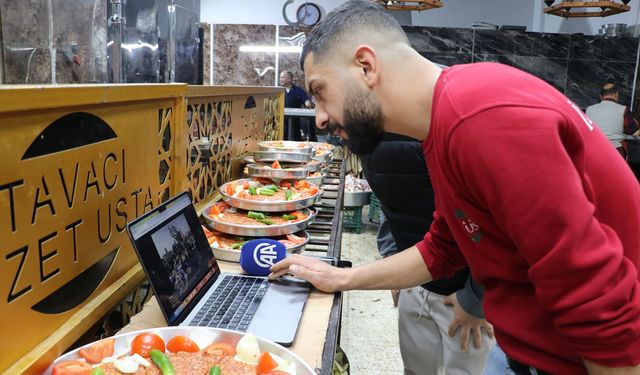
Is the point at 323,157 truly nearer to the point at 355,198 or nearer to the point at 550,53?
the point at 355,198

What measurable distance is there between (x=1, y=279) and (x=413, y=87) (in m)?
0.83

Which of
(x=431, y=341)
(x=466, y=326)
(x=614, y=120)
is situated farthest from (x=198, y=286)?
(x=614, y=120)

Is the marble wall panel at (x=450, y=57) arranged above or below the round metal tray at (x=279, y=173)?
above

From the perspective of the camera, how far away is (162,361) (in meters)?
0.98

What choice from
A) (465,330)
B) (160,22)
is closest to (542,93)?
(465,330)

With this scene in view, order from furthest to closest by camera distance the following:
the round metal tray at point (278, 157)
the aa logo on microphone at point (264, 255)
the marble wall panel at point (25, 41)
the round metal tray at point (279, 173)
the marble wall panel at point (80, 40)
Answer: the marble wall panel at point (80, 40), the marble wall panel at point (25, 41), the round metal tray at point (278, 157), the round metal tray at point (279, 173), the aa logo on microphone at point (264, 255)

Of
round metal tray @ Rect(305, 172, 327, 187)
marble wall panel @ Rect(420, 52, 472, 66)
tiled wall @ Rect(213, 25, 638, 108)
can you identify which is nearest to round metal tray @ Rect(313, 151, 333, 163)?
round metal tray @ Rect(305, 172, 327, 187)

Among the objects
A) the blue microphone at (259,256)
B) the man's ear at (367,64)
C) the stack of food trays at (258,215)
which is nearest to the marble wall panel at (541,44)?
the stack of food trays at (258,215)

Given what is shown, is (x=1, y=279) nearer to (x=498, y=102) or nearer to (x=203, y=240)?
(x=203, y=240)

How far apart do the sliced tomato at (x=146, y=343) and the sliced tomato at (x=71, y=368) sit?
0.29 feet

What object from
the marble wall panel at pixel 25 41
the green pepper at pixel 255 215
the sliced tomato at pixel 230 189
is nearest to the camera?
the green pepper at pixel 255 215

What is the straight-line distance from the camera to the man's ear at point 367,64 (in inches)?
42.7

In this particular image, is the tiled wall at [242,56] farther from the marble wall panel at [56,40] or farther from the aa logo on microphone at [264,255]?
the aa logo on microphone at [264,255]

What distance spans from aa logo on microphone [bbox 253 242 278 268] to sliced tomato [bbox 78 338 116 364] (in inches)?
23.5
